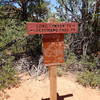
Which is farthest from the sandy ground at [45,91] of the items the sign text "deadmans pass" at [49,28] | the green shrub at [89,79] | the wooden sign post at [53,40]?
the sign text "deadmans pass" at [49,28]

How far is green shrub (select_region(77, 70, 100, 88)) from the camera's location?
506cm

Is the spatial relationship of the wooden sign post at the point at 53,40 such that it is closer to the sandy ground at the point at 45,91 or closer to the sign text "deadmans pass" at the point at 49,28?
the sign text "deadmans pass" at the point at 49,28

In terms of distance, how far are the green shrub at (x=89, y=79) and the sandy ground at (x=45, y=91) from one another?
0.15 meters

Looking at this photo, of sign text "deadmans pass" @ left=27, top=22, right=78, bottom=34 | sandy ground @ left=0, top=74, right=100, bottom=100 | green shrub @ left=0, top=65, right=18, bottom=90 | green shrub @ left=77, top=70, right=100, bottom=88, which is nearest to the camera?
sign text "deadmans pass" @ left=27, top=22, right=78, bottom=34

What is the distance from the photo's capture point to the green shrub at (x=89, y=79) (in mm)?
5059

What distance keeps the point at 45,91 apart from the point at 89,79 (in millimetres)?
1270

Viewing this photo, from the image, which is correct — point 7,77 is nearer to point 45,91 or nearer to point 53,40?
point 45,91

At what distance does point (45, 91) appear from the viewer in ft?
15.7

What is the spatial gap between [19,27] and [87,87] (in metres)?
3.33

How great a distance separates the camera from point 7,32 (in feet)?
21.1

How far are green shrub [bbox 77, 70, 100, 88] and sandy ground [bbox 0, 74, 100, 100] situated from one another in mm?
155

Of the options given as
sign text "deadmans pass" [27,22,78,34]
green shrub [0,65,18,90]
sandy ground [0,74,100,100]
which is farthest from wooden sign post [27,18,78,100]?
green shrub [0,65,18,90]

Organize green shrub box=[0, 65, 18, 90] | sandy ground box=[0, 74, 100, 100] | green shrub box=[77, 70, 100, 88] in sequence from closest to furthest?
sandy ground box=[0, 74, 100, 100] → green shrub box=[0, 65, 18, 90] → green shrub box=[77, 70, 100, 88]

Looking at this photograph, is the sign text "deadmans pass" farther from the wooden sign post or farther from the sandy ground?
the sandy ground
